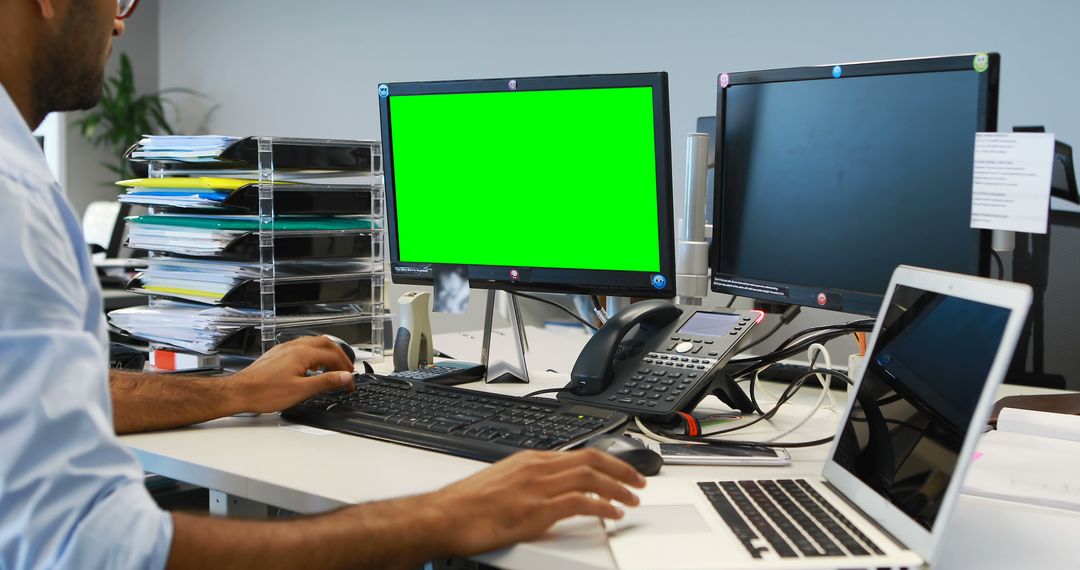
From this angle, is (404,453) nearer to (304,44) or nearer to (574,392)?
(574,392)

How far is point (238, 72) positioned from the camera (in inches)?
222

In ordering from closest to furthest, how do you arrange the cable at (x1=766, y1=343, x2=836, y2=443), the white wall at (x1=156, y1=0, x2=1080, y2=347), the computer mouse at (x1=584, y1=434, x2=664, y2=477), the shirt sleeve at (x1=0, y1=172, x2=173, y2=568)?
the shirt sleeve at (x1=0, y1=172, x2=173, y2=568) < the computer mouse at (x1=584, y1=434, x2=664, y2=477) < the cable at (x1=766, y1=343, x2=836, y2=443) < the white wall at (x1=156, y1=0, x2=1080, y2=347)

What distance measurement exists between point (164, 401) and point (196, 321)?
0.49 m

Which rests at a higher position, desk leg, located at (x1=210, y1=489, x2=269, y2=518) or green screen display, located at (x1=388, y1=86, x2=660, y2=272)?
green screen display, located at (x1=388, y1=86, x2=660, y2=272)

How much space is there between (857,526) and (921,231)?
0.45 meters

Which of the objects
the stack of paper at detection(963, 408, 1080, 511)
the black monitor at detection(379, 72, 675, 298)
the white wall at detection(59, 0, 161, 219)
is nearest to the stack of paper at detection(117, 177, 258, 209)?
the black monitor at detection(379, 72, 675, 298)

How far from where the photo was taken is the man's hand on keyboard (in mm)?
777

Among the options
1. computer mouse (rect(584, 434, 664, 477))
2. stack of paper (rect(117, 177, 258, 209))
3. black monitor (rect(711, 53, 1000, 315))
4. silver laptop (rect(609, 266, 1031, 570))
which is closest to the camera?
silver laptop (rect(609, 266, 1031, 570))

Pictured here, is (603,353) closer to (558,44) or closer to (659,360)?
(659,360)

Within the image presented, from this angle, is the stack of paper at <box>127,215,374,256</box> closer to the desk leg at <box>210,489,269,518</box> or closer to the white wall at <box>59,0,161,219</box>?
the desk leg at <box>210,489,269,518</box>

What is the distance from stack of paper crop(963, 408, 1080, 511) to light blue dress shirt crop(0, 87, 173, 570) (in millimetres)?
861

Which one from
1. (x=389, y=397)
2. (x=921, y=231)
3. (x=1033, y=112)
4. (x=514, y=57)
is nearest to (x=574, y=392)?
(x=389, y=397)

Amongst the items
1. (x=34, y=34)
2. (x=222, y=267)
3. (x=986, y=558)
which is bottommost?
(x=986, y=558)

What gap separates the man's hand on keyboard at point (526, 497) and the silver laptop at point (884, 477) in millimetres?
40
